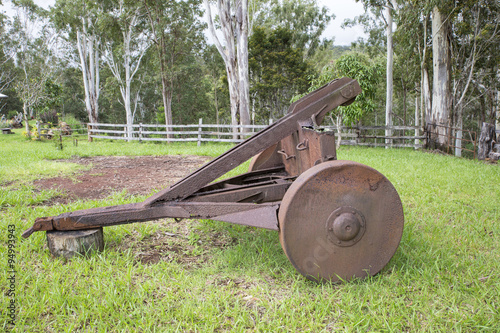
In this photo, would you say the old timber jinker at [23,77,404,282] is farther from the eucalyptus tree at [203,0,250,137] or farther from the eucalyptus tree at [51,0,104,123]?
the eucalyptus tree at [51,0,104,123]

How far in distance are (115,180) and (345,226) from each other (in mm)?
5270

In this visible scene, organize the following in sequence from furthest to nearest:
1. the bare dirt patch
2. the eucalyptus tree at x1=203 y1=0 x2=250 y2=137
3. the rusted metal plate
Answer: the eucalyptus tree at x1=203 y1=0 x2=250 y2=137 < the bare dirt patch < the rusted metal plate

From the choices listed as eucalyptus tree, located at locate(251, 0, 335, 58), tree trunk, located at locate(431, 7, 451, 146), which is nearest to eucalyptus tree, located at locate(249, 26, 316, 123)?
Result: eucalyptus tree, located at locate(251, 0, 335, 58)

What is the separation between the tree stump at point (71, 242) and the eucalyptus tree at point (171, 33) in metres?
20.1

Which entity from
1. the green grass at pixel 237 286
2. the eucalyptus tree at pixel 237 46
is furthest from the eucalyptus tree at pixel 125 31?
the green grass at pixel 237 286

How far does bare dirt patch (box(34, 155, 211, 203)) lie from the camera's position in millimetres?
5370

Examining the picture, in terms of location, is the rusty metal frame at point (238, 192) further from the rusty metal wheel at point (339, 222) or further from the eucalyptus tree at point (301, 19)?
the eucalyptus tree at point (301, 19)

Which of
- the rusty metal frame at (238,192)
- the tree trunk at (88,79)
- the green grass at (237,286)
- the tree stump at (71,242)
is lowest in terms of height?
the green grass at (237,286)

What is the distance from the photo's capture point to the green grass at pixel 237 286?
6.80 ft

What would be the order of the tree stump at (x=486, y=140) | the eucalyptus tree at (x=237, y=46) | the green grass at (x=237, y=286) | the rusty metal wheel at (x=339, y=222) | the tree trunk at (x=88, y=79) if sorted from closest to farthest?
1. the green grass at (x=237, y=286)
2. the rusty metal wheel at (x=339, y=222)
3. the tree stump at (x=486, y=140)
4. the eucalyptus tree at (x=237, y=46)
5. the tree trunk at (x=88, y=79)

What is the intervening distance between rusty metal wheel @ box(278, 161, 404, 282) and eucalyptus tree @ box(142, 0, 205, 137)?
827 inches

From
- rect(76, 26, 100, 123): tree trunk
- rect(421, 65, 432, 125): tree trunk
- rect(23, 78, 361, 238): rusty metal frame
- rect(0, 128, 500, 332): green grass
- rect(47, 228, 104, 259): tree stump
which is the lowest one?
rect(0, 128, 500, 332): green grass

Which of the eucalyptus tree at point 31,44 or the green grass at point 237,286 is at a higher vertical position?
the eucalyptus tree at point 31,44

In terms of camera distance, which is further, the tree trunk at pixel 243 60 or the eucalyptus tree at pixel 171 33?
the eucalyptus tree at pixel 171 33
